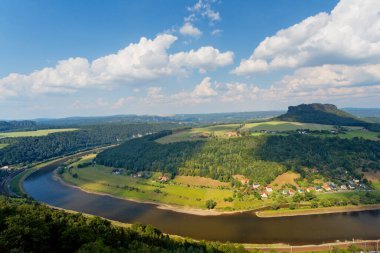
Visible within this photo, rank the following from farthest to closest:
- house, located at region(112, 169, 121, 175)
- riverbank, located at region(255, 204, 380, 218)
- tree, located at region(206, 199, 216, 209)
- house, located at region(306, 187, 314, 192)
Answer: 1. house, located at region(112, 169, 121, 175)
2. house, located at region(306, 187, 314, 192)
3. tree, located at region(206, 199, 216, 209)
4. riverbank, located at region(255, 204, 380, 218)

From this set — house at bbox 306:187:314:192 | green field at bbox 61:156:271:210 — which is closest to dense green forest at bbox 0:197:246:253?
green field at bbox 61:156:271:210

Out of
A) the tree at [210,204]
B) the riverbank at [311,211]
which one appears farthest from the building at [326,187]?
the tree at [210,204]

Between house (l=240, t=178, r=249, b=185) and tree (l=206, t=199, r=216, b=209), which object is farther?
house (l=240, t=178, r=249, b=185)

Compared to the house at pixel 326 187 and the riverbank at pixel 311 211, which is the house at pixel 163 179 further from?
the house at pixel 326 187

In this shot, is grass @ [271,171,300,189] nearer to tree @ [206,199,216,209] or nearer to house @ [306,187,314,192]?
house @ [306,187,314,192]

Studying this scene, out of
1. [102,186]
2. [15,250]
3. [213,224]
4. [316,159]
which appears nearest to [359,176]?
[316,159]

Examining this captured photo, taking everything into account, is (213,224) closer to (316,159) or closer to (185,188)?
(185,188)

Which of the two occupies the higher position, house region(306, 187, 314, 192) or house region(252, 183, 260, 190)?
house region(252, 183, 260, 190)
